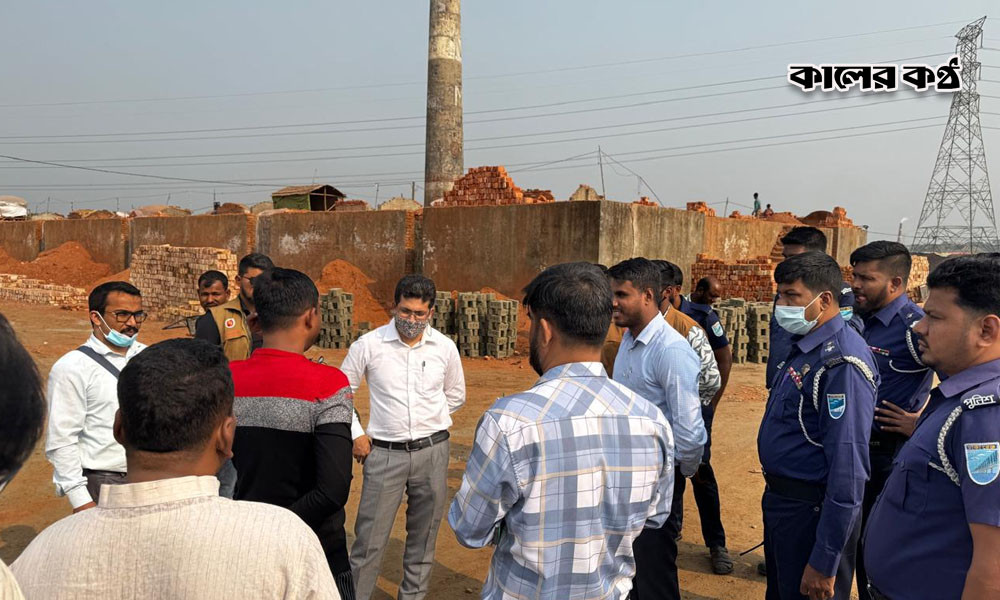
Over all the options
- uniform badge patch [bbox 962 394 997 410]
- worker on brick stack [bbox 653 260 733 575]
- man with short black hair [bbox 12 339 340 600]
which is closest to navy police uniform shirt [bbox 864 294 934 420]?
worker on brick stack [bbox 653 260 733 575]

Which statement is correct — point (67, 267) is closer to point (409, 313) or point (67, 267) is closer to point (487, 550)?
point (487, 550)

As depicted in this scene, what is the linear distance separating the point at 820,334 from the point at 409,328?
2132mm

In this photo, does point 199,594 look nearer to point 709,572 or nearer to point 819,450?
point 819,450

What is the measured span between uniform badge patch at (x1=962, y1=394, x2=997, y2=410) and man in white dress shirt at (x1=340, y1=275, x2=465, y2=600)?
8.51 ft

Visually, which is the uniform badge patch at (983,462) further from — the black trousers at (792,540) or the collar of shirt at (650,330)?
the collar of shirt at (650,330)

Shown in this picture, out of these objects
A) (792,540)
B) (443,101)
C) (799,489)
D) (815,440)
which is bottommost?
(792,540)

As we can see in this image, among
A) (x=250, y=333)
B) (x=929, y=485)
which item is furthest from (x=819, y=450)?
(x=250, y=333)

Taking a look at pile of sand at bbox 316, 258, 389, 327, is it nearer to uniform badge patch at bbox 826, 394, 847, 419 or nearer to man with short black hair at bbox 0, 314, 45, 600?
uniform badge patch at bbox 826, 394, 847, 419

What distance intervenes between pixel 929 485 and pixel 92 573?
2178mm

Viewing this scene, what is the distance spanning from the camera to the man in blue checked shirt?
73.3 inches

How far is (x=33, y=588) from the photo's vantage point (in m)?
1.23

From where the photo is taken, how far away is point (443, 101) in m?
21.7

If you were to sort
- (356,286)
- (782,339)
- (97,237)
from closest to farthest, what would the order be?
1. (782,339)
2. (356,286)
3. (97,237)

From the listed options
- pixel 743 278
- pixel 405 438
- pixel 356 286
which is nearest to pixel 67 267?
pixel 356 286
